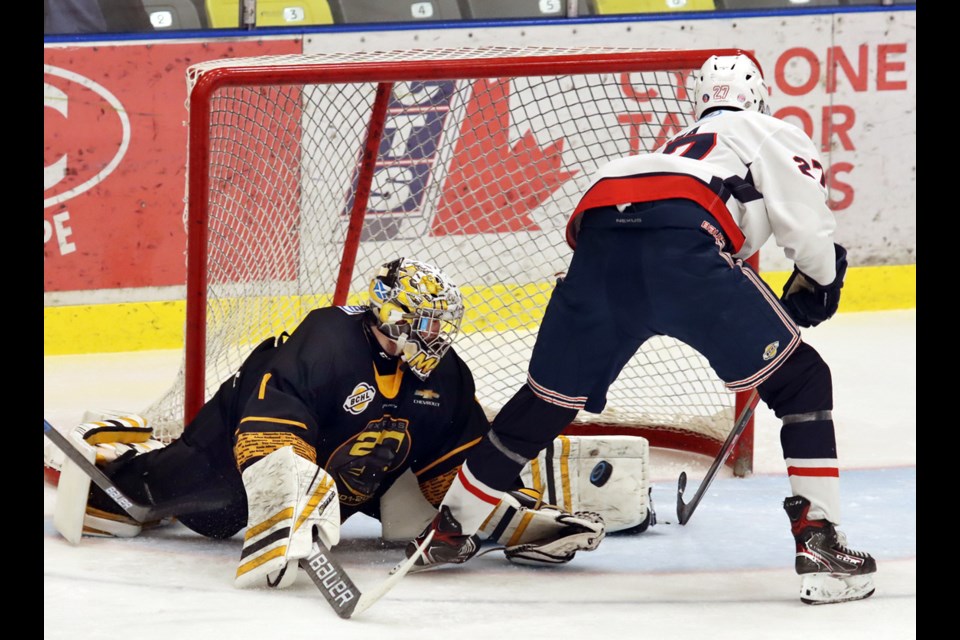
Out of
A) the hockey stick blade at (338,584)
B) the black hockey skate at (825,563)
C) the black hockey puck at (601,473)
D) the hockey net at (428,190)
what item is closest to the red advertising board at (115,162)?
the hockey net at (428,190)

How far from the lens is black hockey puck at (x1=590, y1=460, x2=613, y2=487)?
10.9 ft

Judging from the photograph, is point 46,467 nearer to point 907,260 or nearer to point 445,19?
point 445,19

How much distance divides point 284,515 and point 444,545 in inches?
16.0

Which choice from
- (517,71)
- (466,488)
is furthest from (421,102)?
(466,488)

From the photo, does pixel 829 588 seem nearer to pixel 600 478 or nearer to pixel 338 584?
pixel 600 478

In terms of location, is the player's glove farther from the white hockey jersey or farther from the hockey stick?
the hockey stick

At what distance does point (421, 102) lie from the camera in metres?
4.80

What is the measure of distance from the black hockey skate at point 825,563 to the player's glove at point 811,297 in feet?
1.36

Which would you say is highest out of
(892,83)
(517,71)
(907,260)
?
(892,83)

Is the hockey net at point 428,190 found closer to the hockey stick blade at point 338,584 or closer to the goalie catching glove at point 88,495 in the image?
the goalie catching glove at point 88,495

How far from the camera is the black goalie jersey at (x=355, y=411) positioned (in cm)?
281

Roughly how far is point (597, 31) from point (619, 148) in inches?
56.1

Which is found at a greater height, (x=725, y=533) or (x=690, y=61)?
(x=690, y=61)

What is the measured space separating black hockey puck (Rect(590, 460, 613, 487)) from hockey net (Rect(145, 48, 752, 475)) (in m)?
0.69
